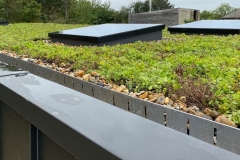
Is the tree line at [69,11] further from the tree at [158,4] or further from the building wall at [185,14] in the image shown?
the building wall at [185,14]

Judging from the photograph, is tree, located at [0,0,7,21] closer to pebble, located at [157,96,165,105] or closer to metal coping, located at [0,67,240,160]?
pebble, located at [157,96,165,105]

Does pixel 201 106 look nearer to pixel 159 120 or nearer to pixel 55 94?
pixel 159 120

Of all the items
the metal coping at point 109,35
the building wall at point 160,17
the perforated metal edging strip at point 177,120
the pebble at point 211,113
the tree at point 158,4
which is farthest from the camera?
the tree at point 158,4

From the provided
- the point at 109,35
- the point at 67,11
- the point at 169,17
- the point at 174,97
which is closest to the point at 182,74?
the point at 174,97

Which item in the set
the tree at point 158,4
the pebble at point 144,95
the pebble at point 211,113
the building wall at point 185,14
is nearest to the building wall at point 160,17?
the building wall at point 185,14

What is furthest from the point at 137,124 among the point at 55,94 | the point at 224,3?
the point at 224,3

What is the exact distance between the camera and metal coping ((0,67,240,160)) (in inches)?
28.4

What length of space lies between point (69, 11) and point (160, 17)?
42.7 ft

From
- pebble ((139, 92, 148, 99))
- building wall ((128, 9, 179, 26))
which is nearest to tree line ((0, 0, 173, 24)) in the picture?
building wall ((128, 9, 179, 26))

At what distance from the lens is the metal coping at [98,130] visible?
0.72 meters

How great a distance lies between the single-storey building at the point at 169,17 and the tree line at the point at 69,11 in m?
5.67

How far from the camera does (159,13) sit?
867 inches

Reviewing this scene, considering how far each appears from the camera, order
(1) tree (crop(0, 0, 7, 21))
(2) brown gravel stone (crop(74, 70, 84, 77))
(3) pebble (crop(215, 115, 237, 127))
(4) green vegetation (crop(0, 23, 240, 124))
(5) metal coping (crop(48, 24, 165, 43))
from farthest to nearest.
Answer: (1) tree (crop(0, 0, 7, 21)) < (5) metal coping (crop(48, 24, 165, 43)) < (2) brown gravel stone (crop(74, 70, 84, 77)) < (4) green vegetation (crop(0, 23, 240, 124)) < (3) pebble (crop(215, 115, 237, 127))

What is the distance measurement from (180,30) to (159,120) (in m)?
6.68
